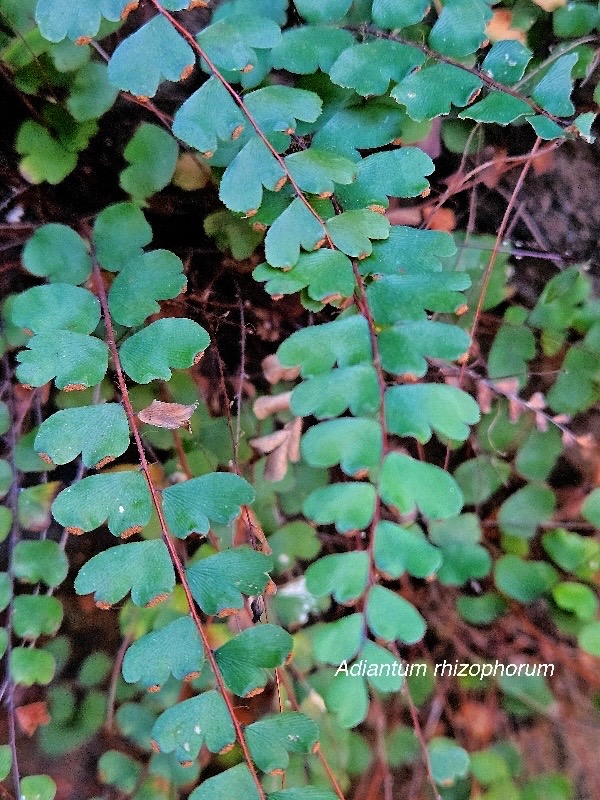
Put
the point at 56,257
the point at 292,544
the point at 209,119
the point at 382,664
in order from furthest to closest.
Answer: the point at 292,544, the point at 56,257, the point at 209,119, the point at 382,664

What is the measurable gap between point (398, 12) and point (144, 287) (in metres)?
0.43

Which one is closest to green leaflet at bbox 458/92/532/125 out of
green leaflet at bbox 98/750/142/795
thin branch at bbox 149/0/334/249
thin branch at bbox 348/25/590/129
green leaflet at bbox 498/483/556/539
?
thin branch at bbox 348/25/590/129

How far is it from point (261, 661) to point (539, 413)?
0.58m

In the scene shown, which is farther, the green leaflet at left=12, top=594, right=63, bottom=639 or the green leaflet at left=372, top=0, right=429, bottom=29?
the green leaflet at left=12, top=594, right=63, bottom=639

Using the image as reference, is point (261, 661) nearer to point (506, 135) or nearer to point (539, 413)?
point (539, 413)

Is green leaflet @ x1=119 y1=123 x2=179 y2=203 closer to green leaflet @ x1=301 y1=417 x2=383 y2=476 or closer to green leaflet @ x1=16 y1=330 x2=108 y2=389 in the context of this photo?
green leaflet @ x1=16 y1=330 x2=108 y2=389

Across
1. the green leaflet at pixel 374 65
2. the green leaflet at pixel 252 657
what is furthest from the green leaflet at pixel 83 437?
the green leaflet at pixel 374 65

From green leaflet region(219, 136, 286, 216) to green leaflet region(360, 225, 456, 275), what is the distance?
13 centimetres

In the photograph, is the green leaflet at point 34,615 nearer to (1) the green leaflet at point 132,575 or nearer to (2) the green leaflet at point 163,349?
(1) the green leaflet at point 132,575

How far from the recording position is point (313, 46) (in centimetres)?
68

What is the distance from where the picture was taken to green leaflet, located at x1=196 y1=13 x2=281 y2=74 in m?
0.62

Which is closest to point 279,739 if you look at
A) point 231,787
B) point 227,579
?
point 231,787

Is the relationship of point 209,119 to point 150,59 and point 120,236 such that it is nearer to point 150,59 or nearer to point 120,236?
point 150,59

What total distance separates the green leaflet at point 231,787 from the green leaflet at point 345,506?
0.82ft
